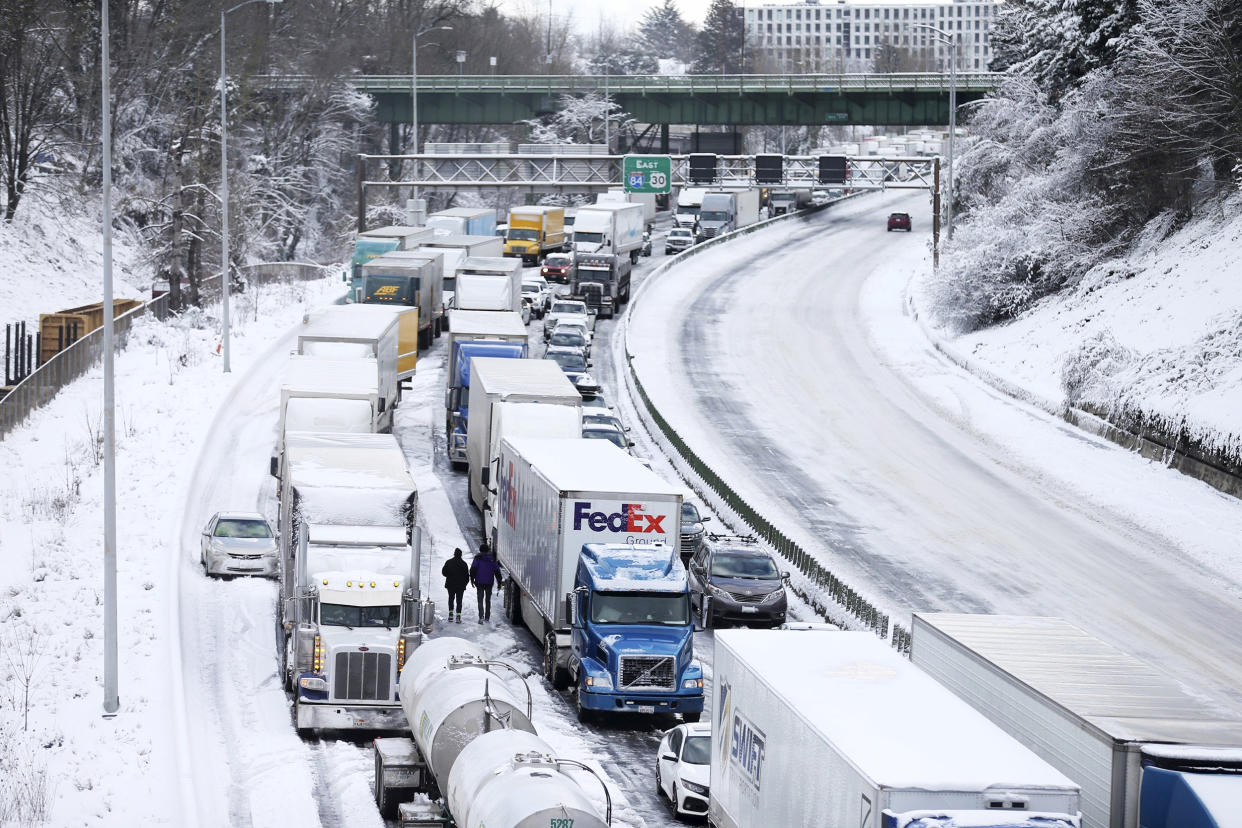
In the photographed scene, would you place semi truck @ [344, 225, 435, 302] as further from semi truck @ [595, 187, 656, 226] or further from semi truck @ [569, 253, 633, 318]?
semi truck @ [595, 187, 656, 226]

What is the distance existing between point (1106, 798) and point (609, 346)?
48783 mm

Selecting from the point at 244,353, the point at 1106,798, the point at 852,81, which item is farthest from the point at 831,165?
the point at 1106,798

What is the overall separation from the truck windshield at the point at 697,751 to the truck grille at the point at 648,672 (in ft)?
11.3

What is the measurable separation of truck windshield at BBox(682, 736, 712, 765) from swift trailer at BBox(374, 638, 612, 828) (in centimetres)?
129

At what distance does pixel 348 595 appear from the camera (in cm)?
2350

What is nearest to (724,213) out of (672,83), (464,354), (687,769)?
(672,83)

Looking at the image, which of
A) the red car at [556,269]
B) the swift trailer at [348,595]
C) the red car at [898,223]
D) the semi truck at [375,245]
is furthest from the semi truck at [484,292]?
the red car at [898,223]

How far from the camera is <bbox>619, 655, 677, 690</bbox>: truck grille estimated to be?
78.0 feet

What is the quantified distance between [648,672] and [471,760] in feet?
22.3

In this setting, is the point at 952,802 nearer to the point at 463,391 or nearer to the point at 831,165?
the point at 463,391

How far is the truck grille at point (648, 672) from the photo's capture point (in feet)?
78.0

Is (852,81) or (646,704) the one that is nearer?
(646,704)

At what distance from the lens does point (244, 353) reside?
54469 millimetres

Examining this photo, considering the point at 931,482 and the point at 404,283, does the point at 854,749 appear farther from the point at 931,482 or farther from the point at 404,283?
the point at 404,283
